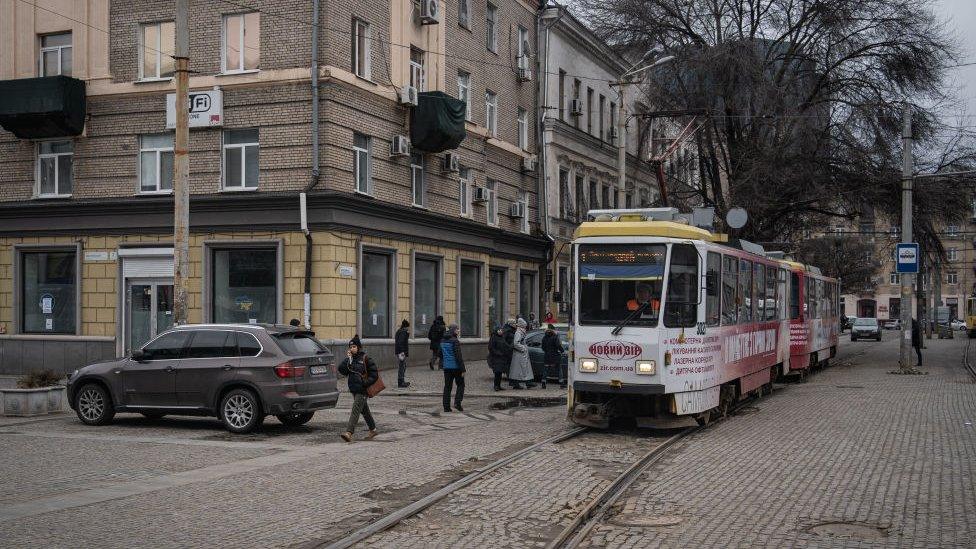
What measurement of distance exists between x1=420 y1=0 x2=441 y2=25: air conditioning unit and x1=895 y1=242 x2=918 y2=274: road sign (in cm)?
1470

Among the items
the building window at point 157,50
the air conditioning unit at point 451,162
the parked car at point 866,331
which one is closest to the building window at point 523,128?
the air conditioning unit at point 451,162

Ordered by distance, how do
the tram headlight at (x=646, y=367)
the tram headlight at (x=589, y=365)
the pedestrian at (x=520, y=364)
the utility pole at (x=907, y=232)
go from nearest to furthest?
the tram headlight at (x=646, y=367) → the tram headlight at (x=589, y=365) → the pedestrian at (x=520, y=364) → the utility pole at (x=907, y=232)

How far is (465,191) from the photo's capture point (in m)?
34.3

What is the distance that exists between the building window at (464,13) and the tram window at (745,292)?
17603mm

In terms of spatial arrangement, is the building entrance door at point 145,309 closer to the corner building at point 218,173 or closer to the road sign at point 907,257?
the corner building at point 218,173

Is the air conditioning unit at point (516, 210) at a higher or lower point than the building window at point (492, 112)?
lower

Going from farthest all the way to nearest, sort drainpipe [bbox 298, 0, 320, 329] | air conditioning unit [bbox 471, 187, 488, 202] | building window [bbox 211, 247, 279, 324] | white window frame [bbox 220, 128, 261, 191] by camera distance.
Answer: air conditioning unit [bbox 471, 187, 488, 202]
building window [bbox 211, 247, 279, 324]
white window frame [bbox 220, 128, 261, 191]
drainpipe [bbox 298, 0, 320, 329]

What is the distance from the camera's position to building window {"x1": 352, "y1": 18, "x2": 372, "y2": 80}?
2780cm

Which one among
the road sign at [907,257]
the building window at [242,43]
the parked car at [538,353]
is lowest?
the parked car at [538,353]

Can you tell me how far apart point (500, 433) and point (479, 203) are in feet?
64.4

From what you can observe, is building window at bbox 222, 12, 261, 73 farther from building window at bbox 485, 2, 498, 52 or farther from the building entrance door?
building window at bbox 485, 2, 498, 52

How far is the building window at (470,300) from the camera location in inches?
1367

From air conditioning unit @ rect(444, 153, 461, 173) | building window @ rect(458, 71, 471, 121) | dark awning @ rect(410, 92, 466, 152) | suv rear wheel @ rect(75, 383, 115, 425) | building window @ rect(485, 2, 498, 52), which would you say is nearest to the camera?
suv rear wheel @ rect(75, 383, 115, 425)

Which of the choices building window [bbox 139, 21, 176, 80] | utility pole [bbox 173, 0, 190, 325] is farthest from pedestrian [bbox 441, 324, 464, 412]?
building window [bbox 139, 21, 176, 80]
